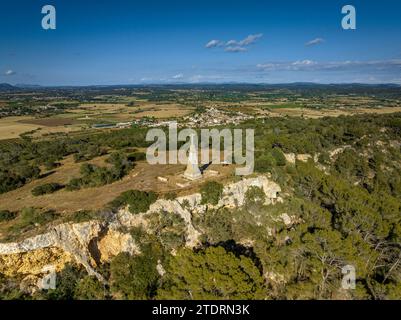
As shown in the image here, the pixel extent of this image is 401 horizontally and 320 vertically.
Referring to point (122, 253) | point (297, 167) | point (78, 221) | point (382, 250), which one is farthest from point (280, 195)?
point (78, 221)

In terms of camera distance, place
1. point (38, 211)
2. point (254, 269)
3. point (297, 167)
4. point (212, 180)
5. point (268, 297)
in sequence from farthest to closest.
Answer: point (297, 167)
point (212, 180)
point (38, 211)
point (268, 297)
point (254, 269)

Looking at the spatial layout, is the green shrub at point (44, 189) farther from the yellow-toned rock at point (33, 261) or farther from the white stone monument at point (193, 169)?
the white stone monument at point (193, 169)

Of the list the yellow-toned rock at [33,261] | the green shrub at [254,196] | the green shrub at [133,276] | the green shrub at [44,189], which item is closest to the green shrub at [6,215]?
the green shrub at [44,189]

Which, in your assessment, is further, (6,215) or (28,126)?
(28,126)

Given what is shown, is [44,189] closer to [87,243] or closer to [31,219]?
[31,219]

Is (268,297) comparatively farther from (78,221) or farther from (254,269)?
(78,221)

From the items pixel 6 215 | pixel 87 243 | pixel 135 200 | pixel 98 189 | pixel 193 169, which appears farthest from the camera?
pixel 193 169

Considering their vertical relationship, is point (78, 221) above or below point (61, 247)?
above

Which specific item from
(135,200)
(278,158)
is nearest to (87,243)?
(135,200)
